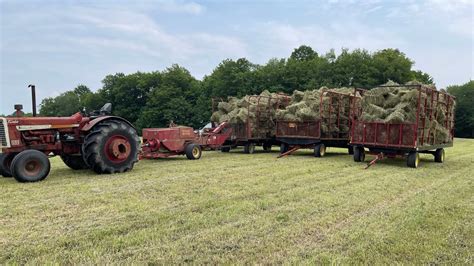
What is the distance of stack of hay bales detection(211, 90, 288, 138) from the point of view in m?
15.5

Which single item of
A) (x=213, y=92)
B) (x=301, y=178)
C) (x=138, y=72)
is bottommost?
(x=301, y=178)

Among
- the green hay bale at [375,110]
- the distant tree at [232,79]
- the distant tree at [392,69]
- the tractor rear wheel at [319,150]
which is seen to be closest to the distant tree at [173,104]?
the distant tree at [232,79]

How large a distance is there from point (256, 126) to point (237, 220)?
11.0 m

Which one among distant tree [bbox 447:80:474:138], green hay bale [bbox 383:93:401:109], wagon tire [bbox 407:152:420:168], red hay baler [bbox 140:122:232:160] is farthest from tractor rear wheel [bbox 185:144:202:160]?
distant tree [bbox 447:80:474:138]

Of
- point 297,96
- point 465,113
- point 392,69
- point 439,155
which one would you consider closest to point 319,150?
point 297,96

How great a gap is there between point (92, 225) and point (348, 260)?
3.02 meters

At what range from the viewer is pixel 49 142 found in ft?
27.9

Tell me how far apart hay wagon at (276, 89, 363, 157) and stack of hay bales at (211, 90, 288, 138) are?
1.12 metres

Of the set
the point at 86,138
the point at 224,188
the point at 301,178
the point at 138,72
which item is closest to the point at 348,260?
the point at 224,188

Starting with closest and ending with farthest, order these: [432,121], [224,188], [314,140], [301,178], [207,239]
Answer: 1. [207,239]
2. [224,188]
3. [301,178]
4. [432,121]
5. [314,140]

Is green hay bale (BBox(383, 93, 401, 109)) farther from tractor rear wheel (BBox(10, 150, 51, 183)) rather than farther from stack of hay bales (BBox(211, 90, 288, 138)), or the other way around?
tractor rear wheel (BBox(10, 150, 51, 183))

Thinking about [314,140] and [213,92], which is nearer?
[314,140]

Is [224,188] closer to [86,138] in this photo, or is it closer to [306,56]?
[86,138]

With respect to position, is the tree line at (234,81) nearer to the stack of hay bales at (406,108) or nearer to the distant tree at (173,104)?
the distant tree at (173,104)
